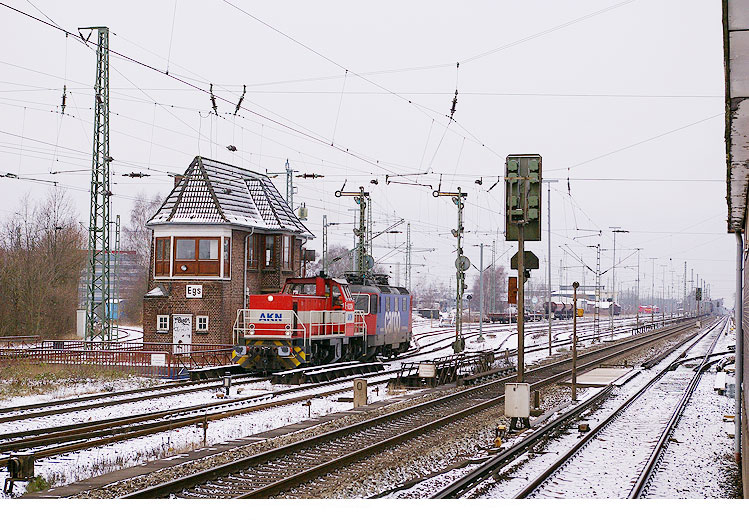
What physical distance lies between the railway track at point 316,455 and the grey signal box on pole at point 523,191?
5.04 metres

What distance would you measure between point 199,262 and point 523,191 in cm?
2222

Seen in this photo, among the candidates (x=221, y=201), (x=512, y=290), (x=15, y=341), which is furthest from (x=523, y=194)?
(x=15, y=341)

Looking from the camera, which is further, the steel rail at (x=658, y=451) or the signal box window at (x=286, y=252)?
the signal box window at (x=286, y=252)

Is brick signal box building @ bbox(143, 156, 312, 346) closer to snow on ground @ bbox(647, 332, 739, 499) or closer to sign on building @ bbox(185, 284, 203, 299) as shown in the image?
sign on building @ bbox(185, 284, 203, 299)

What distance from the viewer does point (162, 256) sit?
36.2 metres

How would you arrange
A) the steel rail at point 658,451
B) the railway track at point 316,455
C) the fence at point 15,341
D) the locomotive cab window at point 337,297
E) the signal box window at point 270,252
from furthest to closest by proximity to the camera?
the signal box window at point 270,252, the fence at point 15,341, the locomotive cab window at point 337,297, the steel rail at point 658,451, the railway track at point 316,455

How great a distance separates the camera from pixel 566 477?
12.9 metres

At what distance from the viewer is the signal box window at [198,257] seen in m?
35.4

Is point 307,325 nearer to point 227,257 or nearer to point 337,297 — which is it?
point 337,297

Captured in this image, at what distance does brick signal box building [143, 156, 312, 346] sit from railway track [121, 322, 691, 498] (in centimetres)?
1509

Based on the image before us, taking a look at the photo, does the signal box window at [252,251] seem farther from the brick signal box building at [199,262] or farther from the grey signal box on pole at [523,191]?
the grey signal box on pole at [523,191]

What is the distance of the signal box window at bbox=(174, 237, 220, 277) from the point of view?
1393 inches

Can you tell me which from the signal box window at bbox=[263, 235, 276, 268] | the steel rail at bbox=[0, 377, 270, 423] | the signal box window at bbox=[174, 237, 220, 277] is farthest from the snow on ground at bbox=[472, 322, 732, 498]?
the signal box window at bbox=[263, 235, 276, 268]

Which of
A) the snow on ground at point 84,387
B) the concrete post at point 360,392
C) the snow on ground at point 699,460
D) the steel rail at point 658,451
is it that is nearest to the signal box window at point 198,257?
the snow on ground at point 84,387
